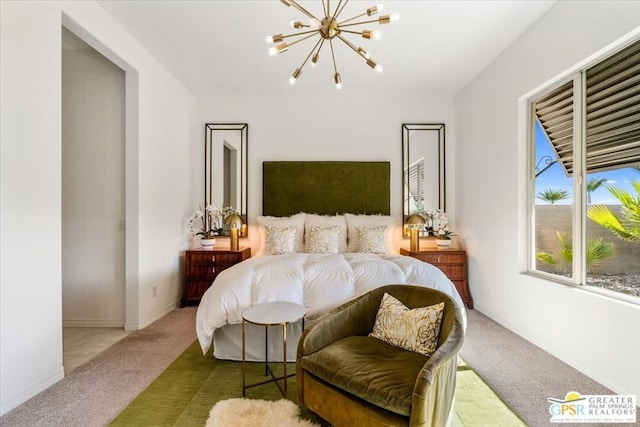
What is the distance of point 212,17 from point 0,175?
78.4 inches

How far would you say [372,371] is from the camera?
1.52 meters

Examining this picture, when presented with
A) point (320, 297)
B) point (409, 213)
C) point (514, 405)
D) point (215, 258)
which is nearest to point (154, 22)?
point (215, 258)

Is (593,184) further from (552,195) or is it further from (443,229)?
(443,229)

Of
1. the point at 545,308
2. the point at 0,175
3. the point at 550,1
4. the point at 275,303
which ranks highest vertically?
the point at 550,1

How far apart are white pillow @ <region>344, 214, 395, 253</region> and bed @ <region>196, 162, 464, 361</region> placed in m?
0.01

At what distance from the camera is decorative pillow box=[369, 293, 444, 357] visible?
5.76ft

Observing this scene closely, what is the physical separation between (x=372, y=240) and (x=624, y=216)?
2263 millimetres

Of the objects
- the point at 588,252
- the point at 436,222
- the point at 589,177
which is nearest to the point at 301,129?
the point at 436,222

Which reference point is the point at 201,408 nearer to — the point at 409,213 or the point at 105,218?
the point at 105,218

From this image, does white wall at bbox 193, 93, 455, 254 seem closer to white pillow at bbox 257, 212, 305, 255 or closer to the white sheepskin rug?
white pillow at bbox 257, 212, 305, 255

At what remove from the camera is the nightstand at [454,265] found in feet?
13.0

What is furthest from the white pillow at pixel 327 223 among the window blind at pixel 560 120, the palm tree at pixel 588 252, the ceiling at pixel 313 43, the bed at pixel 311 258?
the window blind at pixel 560 120

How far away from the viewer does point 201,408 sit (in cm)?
190

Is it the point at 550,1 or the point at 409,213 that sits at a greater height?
the point at 550,1
